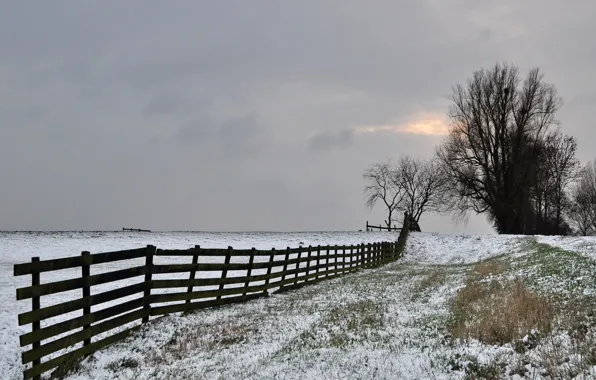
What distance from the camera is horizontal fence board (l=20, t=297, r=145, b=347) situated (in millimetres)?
6809

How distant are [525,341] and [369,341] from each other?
223 cm

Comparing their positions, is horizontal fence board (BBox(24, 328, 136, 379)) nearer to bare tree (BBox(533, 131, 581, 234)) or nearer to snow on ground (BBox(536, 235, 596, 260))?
snow on ground (BBox(536, 235, 596, 260))

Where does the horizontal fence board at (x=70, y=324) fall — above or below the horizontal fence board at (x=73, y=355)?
above

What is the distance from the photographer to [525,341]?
20.1ft

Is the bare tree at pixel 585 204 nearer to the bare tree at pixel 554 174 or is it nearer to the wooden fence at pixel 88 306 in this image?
the bare tree at pixel 554 174

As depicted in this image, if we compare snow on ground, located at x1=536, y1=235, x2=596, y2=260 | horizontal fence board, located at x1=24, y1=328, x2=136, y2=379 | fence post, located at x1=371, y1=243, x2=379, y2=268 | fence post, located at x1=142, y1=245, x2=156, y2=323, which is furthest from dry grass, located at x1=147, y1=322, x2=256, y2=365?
fence post, located at x1=371, y1=243, x2=379, y2=268

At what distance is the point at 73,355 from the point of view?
294 inches

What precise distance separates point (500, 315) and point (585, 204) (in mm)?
75652

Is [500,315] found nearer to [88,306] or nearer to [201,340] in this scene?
[201,340]

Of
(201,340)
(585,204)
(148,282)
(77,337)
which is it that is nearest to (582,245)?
(201,340)

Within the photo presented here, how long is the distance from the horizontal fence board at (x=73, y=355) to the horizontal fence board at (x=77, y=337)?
0.13 m

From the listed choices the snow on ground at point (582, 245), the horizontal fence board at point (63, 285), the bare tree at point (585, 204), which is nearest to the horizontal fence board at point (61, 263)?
the horizontal fence board at point (63, 285)

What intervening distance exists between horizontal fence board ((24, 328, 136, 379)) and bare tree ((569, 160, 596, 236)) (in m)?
76.0

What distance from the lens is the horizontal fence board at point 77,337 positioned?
22.3 feet
